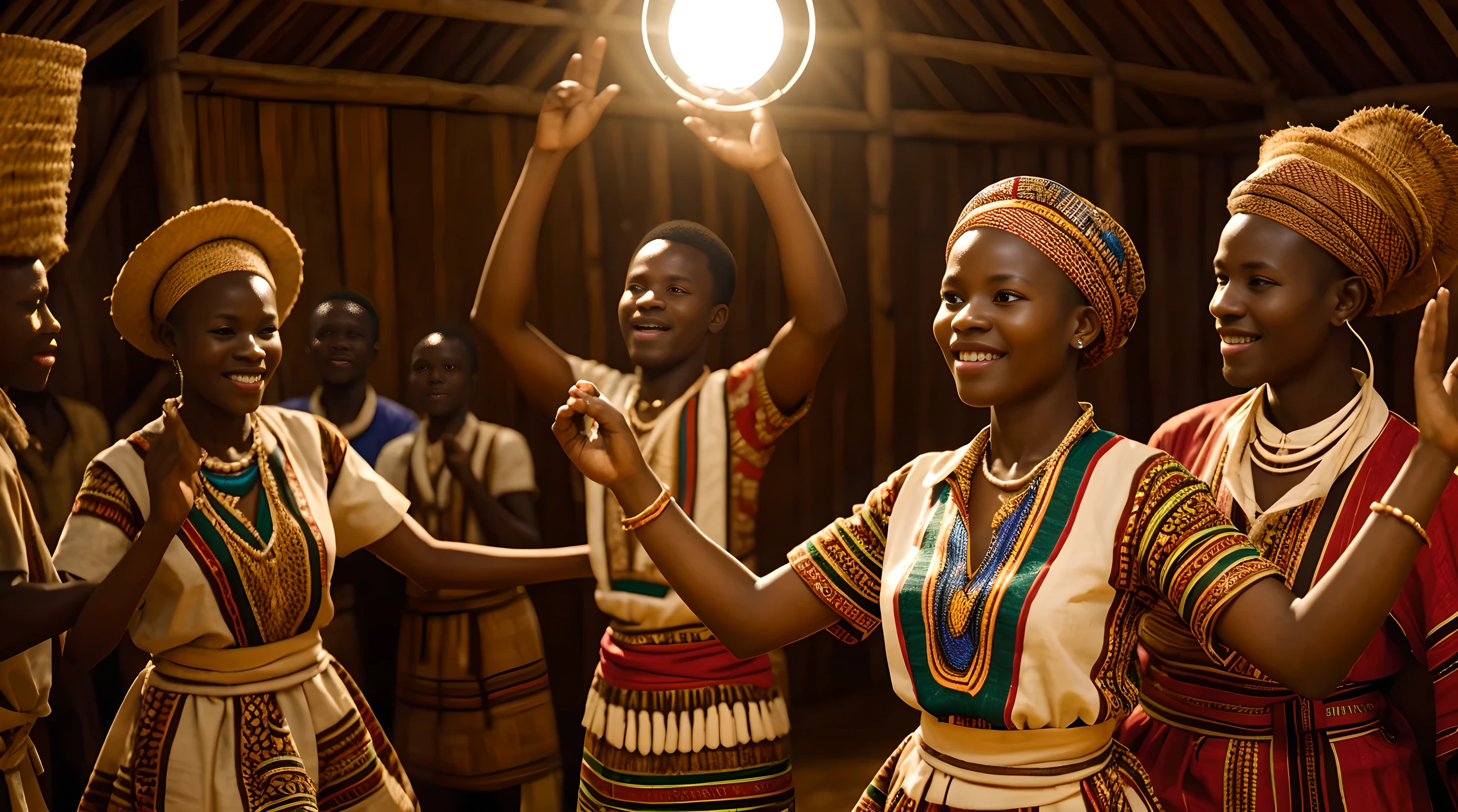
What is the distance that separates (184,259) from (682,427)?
3.89ft

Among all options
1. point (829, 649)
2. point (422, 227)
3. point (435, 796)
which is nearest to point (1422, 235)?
point (435, 796)

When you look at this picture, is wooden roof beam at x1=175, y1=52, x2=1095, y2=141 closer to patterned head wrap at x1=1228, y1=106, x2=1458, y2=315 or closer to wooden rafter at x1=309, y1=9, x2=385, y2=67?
wooden rafter at x1=309, y1=9, x2=385, y2=67

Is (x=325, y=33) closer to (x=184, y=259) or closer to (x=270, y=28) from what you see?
(x=270, y=28)

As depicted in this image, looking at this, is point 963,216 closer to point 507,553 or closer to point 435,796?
point 507,553

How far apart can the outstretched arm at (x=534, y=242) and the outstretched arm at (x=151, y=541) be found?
0.89 m

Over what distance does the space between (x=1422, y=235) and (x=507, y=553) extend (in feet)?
6.93

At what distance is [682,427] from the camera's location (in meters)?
3.24

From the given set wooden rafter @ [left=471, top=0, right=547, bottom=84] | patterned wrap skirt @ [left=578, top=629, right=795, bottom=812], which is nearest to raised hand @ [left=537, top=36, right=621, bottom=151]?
patterned wrap skirt @ [left=578, top=629, right=795, bottom=812]

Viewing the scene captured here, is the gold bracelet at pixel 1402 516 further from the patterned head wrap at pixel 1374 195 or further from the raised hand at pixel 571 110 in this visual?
the raised hand at pixel 571 110

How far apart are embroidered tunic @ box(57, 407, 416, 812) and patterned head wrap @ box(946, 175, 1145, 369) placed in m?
1.64

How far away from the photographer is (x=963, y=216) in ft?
7.38

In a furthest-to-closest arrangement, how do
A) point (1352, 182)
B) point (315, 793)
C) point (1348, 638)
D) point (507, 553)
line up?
point (507, 553) < point (315, 793) < point (1352, 182) < point (1348, 638)

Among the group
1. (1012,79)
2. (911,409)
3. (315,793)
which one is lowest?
(315,793)

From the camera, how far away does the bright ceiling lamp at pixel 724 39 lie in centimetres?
311
